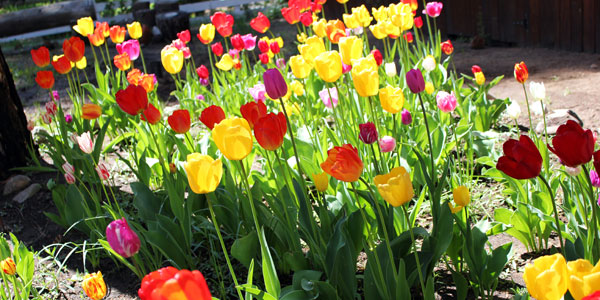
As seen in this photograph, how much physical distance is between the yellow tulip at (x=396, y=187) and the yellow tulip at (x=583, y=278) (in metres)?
0.36

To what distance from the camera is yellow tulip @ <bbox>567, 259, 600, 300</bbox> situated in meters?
0.74

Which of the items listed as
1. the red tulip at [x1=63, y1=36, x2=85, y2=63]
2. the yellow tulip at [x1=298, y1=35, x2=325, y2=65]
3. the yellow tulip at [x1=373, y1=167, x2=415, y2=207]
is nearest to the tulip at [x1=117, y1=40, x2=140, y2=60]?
the red tulip at [x1=63, y1=36, x2=85, y2=63]

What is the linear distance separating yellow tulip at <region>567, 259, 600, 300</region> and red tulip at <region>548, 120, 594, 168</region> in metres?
0.27

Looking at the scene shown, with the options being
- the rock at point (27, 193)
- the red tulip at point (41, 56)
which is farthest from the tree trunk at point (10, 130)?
the red tulip at point (41, 56)

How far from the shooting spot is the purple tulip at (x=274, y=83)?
4.99 ft

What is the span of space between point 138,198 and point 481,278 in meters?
1.20

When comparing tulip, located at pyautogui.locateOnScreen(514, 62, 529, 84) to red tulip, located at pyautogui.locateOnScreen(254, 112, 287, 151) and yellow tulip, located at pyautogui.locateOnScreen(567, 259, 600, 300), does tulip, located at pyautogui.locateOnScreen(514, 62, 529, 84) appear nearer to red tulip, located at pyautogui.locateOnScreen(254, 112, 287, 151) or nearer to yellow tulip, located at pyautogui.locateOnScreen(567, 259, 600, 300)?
red tulip, located at pyautogui.locateOnScreen(254, 112, 287, 151)

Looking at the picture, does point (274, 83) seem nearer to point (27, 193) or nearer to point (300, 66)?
point (300, 66)

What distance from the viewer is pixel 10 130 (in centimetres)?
321

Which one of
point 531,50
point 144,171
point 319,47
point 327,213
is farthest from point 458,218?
point 531,50

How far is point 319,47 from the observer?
1.98m

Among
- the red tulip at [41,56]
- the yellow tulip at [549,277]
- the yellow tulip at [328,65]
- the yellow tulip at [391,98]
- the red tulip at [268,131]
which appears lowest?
the yellow tulip at [549,277]

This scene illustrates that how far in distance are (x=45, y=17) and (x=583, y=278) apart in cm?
983

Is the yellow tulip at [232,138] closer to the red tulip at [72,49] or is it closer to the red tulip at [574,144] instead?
the red tulip at [574,144]
